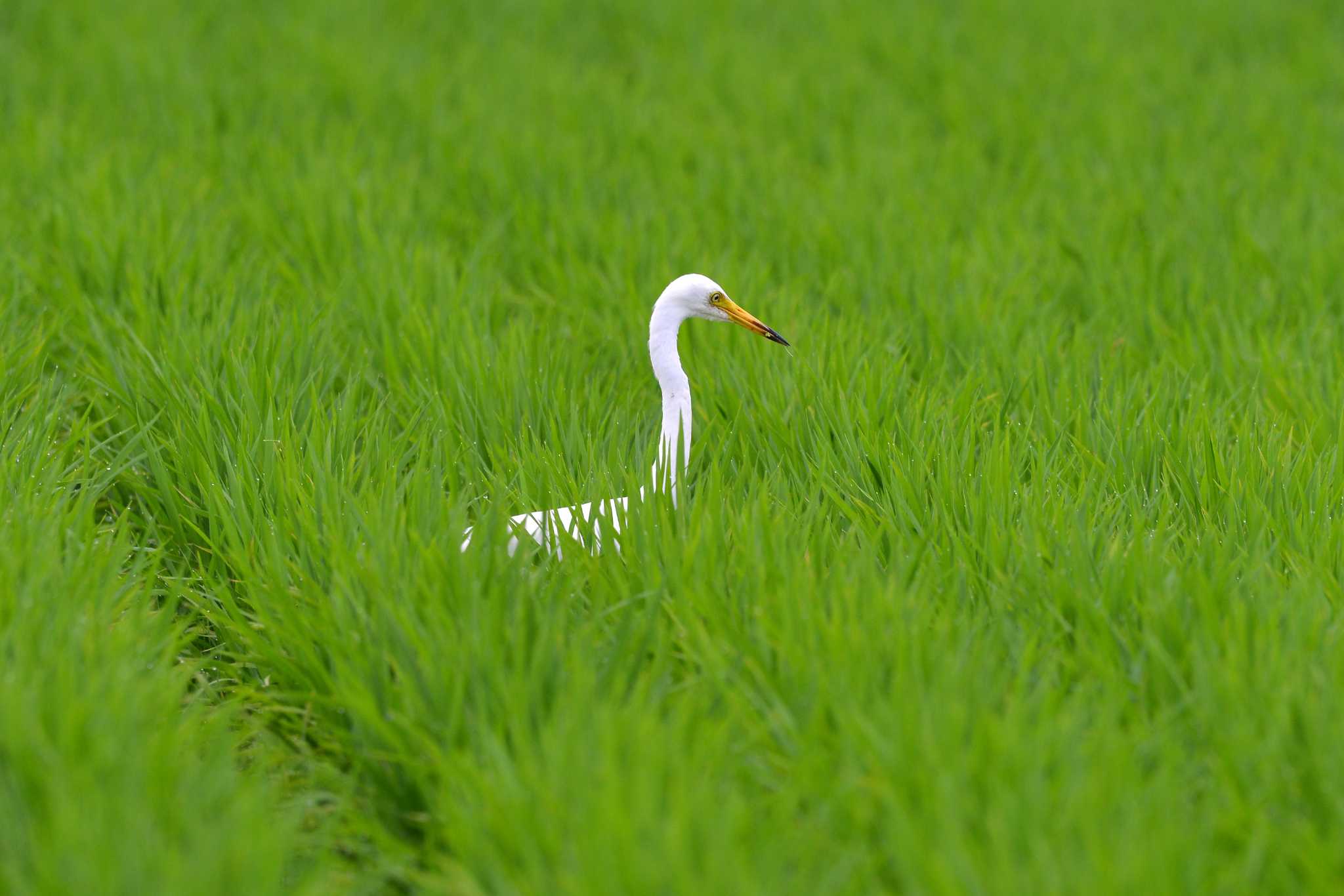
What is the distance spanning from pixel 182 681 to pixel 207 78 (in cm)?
661

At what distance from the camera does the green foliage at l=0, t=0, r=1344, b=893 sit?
2012 millimetres

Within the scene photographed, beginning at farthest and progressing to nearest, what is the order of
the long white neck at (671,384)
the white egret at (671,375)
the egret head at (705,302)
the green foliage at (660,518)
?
1. the egret head at (705,302)
2. the long white neck at (671,384)
3. the white egret at (671,375)
4. the green foliage at (660,518)

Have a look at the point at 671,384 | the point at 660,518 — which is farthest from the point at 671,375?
the point at 660,518

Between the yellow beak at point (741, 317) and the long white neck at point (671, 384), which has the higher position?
the yellow beak at point (741, 317)

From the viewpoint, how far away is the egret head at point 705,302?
3416mm

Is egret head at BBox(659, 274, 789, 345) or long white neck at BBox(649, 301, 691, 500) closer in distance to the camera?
long white neck at BBox(649, 301, 691, 500)

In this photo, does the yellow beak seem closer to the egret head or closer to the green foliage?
the egret head

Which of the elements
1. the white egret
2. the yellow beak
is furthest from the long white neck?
the yellow beak

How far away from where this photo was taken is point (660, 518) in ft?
9.52

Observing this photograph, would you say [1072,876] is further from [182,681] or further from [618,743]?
[182,681]

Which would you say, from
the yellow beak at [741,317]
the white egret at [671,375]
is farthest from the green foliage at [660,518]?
the yellow beak at [741,317]

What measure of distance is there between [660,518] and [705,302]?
776 millimetres

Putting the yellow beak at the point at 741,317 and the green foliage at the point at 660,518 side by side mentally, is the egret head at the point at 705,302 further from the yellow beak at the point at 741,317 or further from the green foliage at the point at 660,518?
the green foliage at the point at 660,518

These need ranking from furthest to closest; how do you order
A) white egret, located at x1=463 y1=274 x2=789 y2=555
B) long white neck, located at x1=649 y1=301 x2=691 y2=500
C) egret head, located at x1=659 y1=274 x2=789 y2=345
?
1. egret head, located at x1=659 y1=274 x2=789 y2=345
2. long white neck, located at x1=649 y1=301 x2=691 y2=500
3. white egret, located at x1=463 y1=274 x2=789 y2=555
